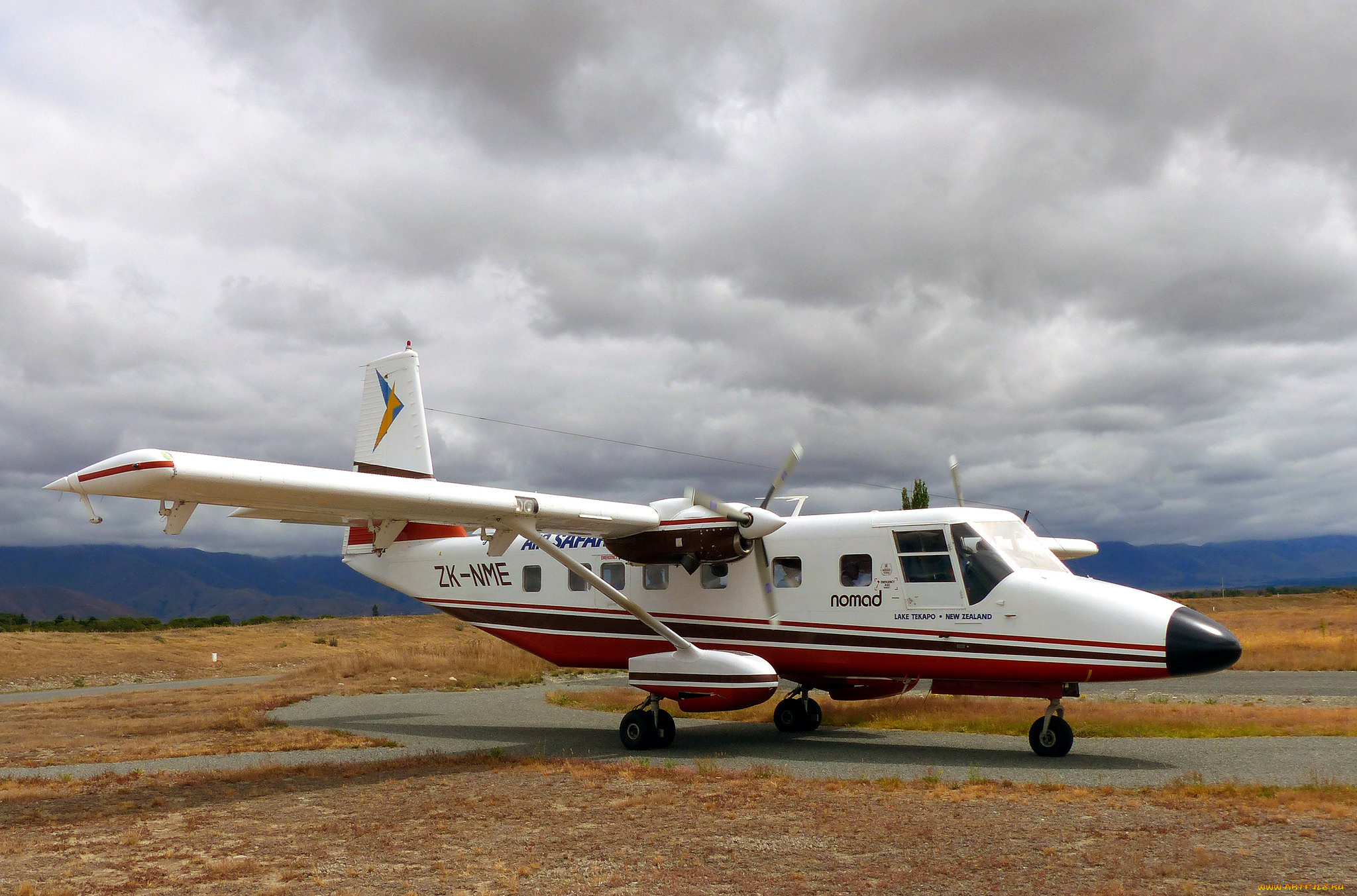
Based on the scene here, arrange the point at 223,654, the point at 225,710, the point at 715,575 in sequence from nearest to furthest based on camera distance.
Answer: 1. the point at 715,575
2. the point at 225,710
3. the point at 223,654

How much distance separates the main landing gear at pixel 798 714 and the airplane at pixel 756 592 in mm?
35

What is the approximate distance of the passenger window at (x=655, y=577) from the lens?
1658 centimetres

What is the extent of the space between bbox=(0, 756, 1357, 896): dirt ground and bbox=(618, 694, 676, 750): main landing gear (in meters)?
3.66

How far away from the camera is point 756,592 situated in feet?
51.1

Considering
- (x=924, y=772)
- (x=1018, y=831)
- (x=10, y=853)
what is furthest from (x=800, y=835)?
(x=10, y=853)

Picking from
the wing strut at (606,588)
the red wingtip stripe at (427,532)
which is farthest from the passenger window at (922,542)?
the red wingtip stripe at (427,532)

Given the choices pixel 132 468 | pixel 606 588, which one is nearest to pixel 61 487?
pixel 132 468

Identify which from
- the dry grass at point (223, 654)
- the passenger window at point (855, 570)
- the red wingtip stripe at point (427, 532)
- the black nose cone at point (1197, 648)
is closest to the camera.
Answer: the black nose cone at point (1197, 648)

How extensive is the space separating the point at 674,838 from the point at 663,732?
23.2ft

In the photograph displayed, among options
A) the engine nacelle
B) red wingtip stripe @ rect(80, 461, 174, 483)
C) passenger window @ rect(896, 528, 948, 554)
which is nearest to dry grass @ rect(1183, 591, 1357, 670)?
passenger window @ rect(896, 528, 948, 554)

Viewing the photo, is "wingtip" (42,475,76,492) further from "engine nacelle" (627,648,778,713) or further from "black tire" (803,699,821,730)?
"black tire" (803,699,821,730)

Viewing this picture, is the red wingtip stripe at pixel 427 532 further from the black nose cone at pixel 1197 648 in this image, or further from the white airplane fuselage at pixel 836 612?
the black nose cone at pixel 1197 648

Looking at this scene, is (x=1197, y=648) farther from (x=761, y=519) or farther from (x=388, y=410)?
(x=388, y=410)

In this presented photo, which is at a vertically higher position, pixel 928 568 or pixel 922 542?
pixel 922 542
